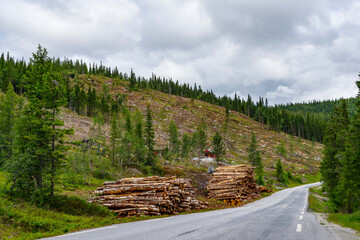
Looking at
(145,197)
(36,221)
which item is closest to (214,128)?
(145,197)

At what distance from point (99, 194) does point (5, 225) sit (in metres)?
7.54

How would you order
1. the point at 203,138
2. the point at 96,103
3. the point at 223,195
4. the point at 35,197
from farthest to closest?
the point at 96,103
the point at 203,138
the point at 223,195
the point at 35,197

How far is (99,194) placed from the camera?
16.8 metres

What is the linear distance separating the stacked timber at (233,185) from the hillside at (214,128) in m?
43.1

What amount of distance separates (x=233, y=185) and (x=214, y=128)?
94.4 m

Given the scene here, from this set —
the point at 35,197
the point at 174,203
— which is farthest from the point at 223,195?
the point at 35,197

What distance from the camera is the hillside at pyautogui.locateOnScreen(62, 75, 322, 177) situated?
85213 millimetres

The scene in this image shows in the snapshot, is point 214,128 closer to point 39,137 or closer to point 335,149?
point 335,149

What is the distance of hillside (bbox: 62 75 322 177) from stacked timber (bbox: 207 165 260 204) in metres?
43.1

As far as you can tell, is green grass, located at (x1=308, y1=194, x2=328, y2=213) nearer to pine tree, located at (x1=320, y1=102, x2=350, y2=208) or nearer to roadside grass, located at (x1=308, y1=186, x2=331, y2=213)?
roadside grass, located at (x1=308, y1=186, x2=331, y2=213)

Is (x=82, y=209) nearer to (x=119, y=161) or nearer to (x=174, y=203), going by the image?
(x=174, y=203)

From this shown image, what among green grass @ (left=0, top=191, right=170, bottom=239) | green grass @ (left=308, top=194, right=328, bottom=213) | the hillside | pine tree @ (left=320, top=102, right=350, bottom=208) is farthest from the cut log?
the hillside

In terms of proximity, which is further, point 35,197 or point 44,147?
point 44,147

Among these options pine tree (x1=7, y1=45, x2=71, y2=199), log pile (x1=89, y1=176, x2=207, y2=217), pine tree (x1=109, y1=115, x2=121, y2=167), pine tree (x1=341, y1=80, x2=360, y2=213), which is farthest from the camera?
pine tree (x1=109, y1=115, x2=121, y2=167)
